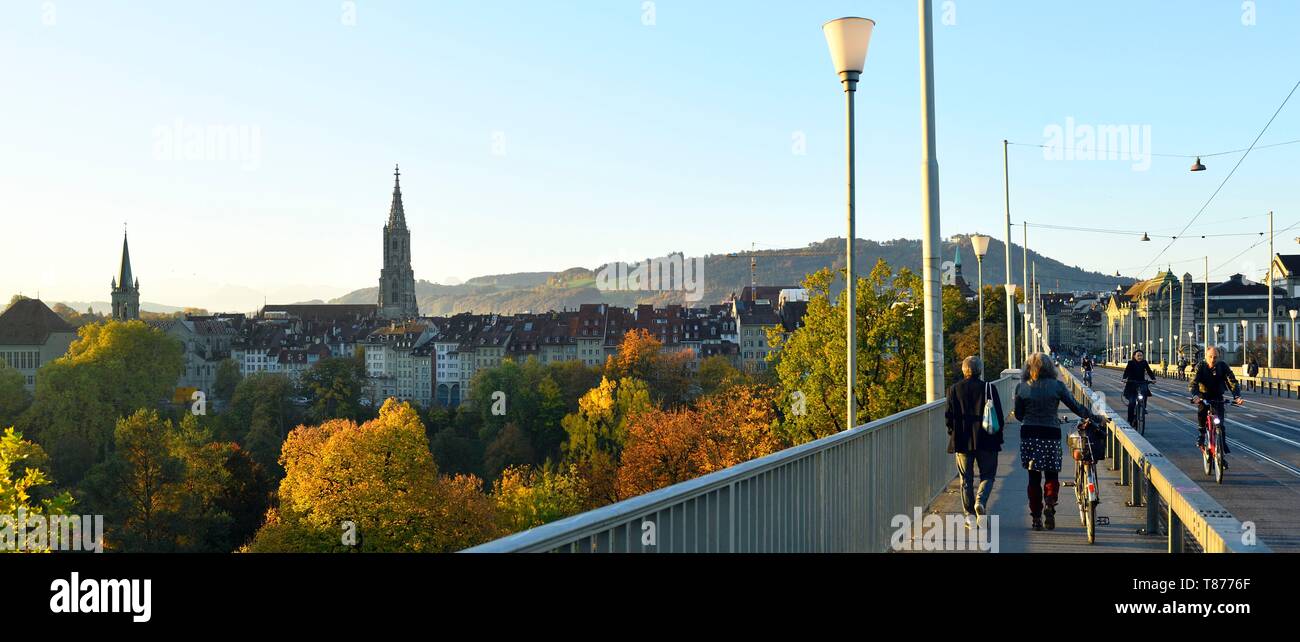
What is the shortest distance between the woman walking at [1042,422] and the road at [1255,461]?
1868 millimetres

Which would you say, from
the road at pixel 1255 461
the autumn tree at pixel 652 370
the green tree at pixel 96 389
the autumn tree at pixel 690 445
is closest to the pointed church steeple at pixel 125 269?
the green tree at pixel 96 389

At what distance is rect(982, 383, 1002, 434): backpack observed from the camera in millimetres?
10648

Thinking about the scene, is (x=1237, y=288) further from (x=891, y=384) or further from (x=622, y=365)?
(x=891, y=384)

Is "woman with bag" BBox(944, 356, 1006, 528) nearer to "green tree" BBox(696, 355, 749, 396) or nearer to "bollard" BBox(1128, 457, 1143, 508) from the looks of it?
"bollard" BBox(1128, 457, 1143, 508)

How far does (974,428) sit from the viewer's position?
435 inches

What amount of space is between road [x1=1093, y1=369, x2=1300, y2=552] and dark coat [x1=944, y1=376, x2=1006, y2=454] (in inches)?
99.9

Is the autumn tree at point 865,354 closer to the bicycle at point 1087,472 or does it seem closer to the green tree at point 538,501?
the green tree at point 538,501

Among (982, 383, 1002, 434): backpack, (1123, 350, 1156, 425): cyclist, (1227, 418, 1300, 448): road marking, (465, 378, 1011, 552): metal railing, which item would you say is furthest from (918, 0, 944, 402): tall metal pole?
(1227, 418, 1300, 448): road marking

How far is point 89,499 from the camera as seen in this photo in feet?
212

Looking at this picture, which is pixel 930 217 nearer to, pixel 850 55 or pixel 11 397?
pixel 850 55

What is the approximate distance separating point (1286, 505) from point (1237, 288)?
5678 inches

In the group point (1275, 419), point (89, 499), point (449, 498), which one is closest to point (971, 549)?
point (1275, 419)

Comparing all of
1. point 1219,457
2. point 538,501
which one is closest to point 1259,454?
point 1219,457
